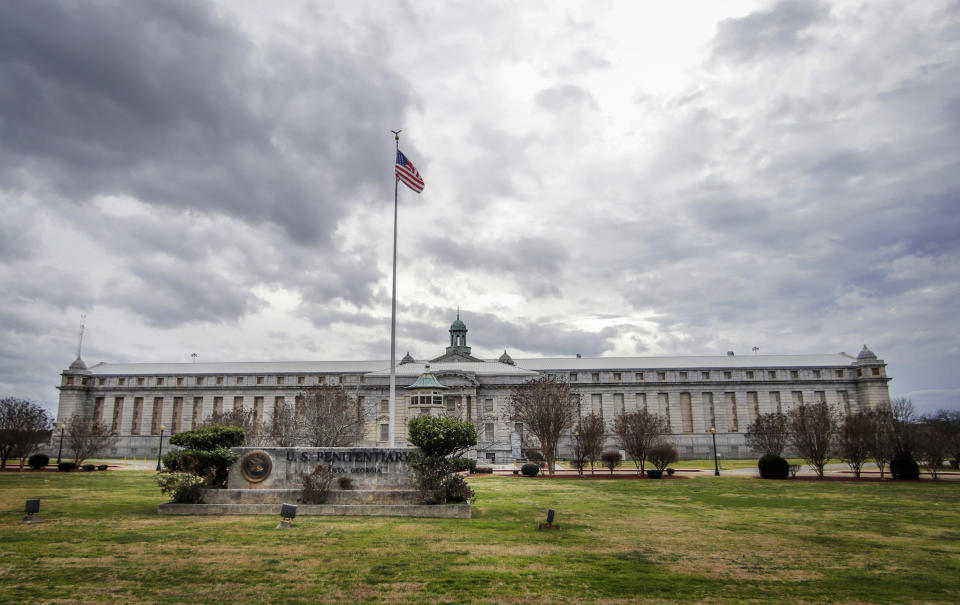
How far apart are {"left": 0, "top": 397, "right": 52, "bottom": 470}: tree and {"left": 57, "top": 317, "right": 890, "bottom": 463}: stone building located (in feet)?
101

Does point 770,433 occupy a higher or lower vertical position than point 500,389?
lower

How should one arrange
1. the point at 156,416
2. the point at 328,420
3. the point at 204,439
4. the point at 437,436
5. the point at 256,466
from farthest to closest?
the point at 156,416
the point at 328,420
the point at 204,439
the point at 256,466
the point at 437,436

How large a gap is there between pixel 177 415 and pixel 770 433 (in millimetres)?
80814

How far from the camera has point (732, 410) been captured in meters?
81.8

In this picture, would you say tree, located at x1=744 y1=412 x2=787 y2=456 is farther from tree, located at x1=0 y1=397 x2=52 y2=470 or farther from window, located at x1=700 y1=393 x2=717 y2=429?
tree, located at x1=0 y1=397 x2=52 y2=470

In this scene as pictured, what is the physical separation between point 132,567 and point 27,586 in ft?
6.81

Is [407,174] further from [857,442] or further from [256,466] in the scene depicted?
[857,442]

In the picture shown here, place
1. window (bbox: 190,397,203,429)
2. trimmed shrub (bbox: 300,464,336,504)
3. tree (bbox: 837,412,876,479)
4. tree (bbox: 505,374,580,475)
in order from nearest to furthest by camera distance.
Result: trimmed shrub (bbox: 300,464,336,504)
tree (bbox: 837,412,876,479)
tree (bbox: 505,374,580,475)
window (bbox: 190,397,203,429)

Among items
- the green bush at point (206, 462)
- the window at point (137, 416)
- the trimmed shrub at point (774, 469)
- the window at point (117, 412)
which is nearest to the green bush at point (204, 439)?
the green bush at point (206, 462)

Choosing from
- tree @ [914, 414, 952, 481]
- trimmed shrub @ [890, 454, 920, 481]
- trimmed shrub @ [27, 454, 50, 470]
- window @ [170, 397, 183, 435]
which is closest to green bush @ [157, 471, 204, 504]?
trimmed shrub @ [27, 454, 50, 470]

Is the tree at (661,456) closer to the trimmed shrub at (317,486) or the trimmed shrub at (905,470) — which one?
the trimmed shrub at (905,470)

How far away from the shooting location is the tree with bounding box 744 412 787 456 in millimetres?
60481

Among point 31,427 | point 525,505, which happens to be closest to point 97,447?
point 31,427

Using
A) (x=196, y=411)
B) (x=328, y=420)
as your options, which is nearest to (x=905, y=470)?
(x=328, y=420)
